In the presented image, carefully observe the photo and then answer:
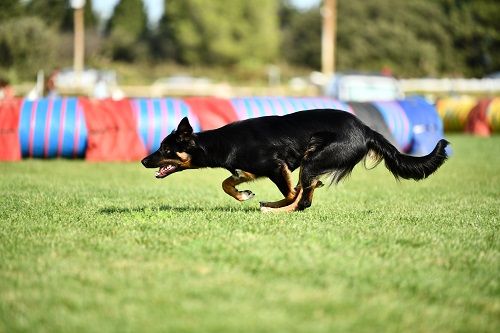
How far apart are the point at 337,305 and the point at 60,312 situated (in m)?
1.48

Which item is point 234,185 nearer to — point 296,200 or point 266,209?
point 266,209

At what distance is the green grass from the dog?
0.44 meters

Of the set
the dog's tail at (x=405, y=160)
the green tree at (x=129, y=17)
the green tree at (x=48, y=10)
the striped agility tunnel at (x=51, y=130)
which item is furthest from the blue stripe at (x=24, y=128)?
the green tree at (x=129, y=17)

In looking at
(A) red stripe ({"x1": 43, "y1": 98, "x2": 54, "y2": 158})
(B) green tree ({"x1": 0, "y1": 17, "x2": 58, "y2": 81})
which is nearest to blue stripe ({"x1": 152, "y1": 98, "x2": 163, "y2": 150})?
(A) red stripe ({"x1": 43, "y1": 98, "x2": 54, "y2": 158})

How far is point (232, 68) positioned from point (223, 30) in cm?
397

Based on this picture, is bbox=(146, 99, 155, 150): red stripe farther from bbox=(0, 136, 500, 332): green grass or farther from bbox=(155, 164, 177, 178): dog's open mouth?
bbox=(155, 164, 177, 178): dog's open mouth

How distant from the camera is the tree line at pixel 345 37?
57969 mm

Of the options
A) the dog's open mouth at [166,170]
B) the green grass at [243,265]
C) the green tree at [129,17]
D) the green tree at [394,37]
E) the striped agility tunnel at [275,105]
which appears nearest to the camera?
the green grass at [243,265]

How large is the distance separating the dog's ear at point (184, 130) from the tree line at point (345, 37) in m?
47.3

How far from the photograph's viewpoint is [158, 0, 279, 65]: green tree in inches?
2485

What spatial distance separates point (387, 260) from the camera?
15.6ft

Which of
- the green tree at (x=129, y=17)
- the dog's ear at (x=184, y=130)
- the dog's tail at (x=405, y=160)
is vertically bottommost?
the dog's tail at (x=405, y=160)

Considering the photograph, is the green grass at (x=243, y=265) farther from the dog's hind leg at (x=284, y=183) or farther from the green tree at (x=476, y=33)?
the green tree at (x=476, y=33)

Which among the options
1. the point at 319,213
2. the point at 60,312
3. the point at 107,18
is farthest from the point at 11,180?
the point at 107,18
